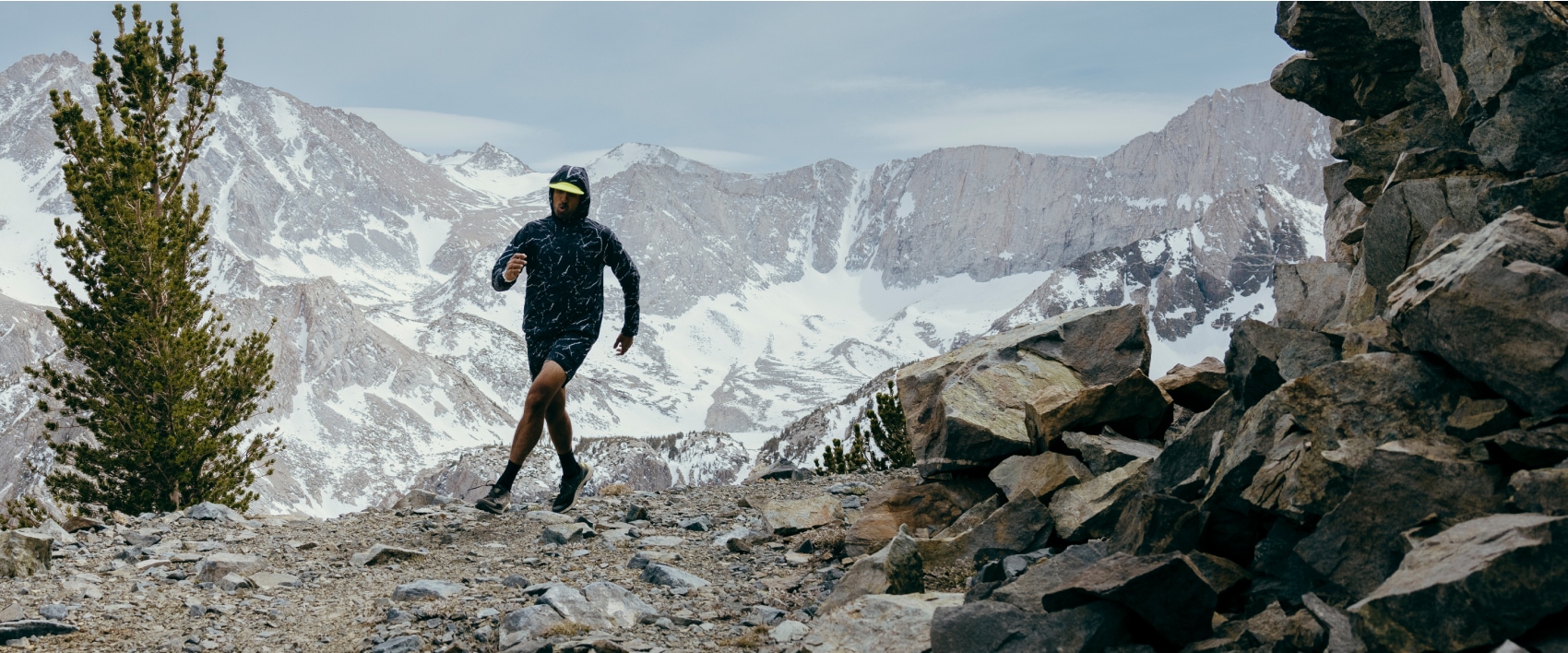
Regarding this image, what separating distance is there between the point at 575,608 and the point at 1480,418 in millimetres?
5970

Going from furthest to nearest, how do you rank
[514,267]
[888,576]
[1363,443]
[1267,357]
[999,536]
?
[514,267] < [999,536] < [888,576] < [1267,357] < [1363,443]

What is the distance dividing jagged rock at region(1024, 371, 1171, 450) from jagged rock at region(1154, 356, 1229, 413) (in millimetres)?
753

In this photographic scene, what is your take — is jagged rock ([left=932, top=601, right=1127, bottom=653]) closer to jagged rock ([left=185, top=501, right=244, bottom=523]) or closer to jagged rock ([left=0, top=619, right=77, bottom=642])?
jagged rock ([left=0, top=619, right=77, bottom=642])

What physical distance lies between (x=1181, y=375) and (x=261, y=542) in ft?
33.1

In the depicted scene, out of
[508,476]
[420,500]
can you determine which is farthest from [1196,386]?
[420,500]

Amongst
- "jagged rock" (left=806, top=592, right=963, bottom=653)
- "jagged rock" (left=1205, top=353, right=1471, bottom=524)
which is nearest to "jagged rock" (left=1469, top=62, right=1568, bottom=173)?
"jagged rock" (left=1205, top=353, right=1471, bottom=524)

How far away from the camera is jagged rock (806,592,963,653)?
657 cm

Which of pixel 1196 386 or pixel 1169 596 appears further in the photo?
pixel 1196 386

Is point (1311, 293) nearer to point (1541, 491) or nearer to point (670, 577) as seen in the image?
point (1541, 491)

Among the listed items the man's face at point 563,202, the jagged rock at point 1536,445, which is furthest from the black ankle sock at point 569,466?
the jagged rock at point 1536,445

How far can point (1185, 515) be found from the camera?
6.41m

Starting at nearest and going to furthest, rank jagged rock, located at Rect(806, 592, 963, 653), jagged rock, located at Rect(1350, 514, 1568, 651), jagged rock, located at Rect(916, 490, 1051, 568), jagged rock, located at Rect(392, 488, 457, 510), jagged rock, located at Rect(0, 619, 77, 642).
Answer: jagged rock, located at Rect(1350, 514, 1568, 651)
jagged rock, located at Rect(806, 592, 963, 653)
jagged rock, located at Rect(0, 619, 77, 642)
jagged rock, located at Rect(916, 490, 1051, 568)
jagged rock, located at Rect(392, 488, 457, 510)

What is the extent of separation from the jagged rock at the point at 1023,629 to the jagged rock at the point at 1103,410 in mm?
3391

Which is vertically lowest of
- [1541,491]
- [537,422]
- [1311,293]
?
[1541,491]
